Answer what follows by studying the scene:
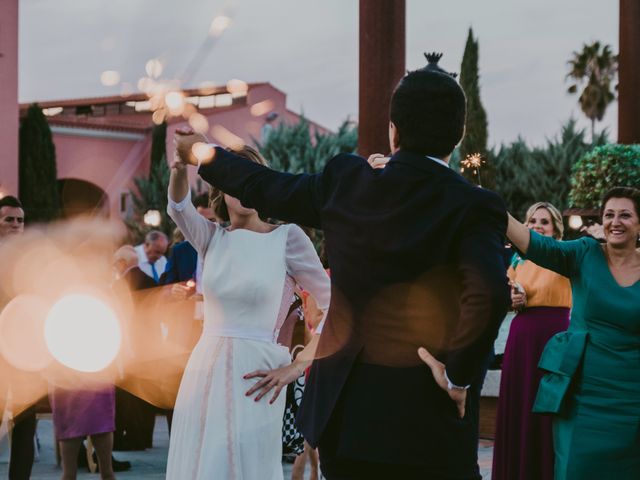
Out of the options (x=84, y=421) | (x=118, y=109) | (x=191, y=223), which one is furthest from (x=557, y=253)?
(x=118, y=109)

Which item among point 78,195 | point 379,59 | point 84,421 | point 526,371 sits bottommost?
point 84,421

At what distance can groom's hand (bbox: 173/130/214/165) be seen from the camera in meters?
2.65

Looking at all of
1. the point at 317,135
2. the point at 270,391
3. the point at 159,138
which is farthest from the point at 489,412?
the point at 159,138

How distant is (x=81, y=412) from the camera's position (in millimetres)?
6109

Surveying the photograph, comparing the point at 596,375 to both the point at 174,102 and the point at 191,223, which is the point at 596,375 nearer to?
the point at 191,223

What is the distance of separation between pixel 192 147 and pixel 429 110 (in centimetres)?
70

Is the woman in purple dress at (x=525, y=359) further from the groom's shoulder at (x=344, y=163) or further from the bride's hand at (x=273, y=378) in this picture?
the groom's shoulder at (x=344, y=163)

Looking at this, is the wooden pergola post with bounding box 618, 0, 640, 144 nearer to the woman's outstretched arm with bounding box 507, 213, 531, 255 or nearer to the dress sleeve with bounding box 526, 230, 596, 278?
the dress sleeve with bounding box 526, 230, 596, 278

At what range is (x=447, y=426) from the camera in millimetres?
2346

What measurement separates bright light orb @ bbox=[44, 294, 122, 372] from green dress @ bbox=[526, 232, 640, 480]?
317 cm

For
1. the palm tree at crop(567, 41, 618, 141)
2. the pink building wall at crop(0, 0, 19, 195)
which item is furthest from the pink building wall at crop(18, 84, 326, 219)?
the palm tree at crop(567, 41, 618, 141)

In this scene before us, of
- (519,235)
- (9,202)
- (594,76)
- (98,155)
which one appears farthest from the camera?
(594,76)

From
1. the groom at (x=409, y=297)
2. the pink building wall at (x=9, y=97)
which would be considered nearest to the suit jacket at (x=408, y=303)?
the groom at (x=409, y=297)

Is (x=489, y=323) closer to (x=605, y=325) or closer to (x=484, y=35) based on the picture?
(x=605, y=325)
